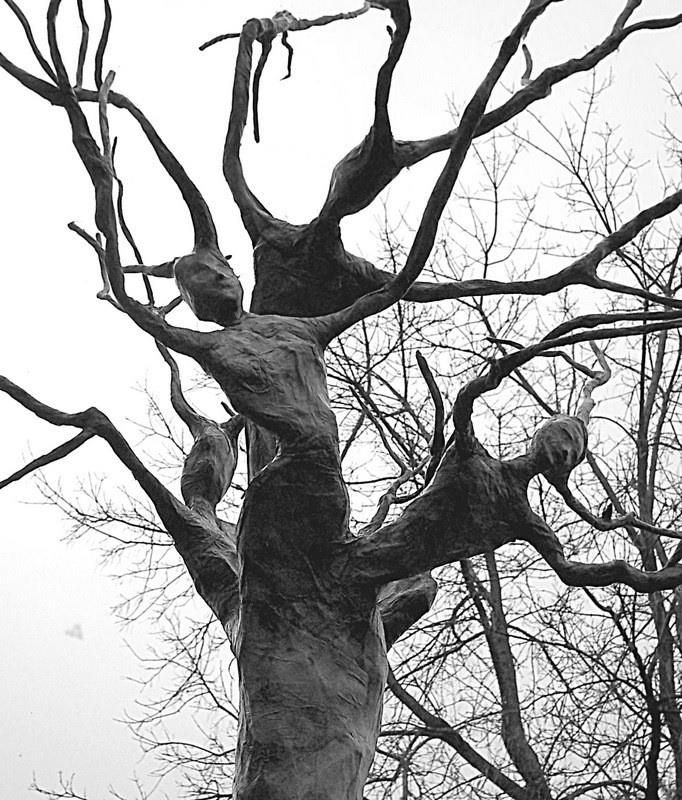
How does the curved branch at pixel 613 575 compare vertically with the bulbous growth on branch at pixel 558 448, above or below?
below

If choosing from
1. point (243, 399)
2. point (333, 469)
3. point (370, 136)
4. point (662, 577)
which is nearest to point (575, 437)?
point (662, 577)

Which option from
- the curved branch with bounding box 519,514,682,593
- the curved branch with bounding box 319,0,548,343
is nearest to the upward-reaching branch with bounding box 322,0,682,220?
the curved branch with bounding box 319,0,548,343

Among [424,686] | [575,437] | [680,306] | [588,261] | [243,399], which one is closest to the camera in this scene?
[243,399]

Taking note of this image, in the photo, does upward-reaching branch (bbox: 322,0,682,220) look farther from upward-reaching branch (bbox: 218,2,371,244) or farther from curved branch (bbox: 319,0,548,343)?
curved branch (bbox: 319,0,548,343)

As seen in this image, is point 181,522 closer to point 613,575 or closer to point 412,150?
point 613,575

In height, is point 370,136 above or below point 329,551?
above

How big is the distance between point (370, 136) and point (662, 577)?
152 centimetres

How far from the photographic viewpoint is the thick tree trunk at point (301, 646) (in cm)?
248

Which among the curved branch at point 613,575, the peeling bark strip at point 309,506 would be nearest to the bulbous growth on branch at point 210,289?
the peeling bark strip at point 309,506

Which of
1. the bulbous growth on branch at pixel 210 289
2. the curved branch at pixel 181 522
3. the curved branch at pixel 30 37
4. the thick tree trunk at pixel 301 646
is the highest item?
the curved branch at pixel 30 37

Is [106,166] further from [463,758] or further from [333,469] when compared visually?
[463,758]

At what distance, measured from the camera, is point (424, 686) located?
7688 millimetres

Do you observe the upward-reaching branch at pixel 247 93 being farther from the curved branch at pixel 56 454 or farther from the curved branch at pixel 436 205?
the curved branch at pixel 56 454

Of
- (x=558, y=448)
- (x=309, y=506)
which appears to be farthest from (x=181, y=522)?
(x=558, y=448)
